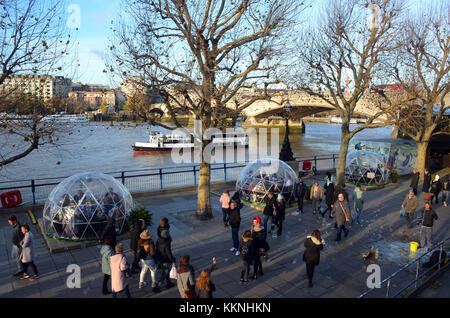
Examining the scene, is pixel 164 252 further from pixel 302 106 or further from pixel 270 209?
pixel 302 106

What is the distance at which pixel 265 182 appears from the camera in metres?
12.8

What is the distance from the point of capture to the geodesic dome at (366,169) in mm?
17016

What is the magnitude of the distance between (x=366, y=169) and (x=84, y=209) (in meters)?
13.8

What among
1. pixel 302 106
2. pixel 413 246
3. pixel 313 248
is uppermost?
pixel 302 106

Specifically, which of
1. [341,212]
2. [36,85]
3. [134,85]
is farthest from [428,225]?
[36,85]

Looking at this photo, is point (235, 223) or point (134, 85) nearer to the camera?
point (235, 223)

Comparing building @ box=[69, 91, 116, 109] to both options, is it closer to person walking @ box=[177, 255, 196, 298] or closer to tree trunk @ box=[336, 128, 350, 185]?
person walking @ box=[177, 255, 196, 298]

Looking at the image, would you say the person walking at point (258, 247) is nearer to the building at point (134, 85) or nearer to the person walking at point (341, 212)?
the person walking at point (341, 212)

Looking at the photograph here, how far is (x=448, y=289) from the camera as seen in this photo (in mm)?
6785

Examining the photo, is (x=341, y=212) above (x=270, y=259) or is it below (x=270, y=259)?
above

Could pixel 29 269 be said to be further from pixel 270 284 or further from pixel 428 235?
pixel 428 235

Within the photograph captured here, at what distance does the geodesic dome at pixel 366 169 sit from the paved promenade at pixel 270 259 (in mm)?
4491
